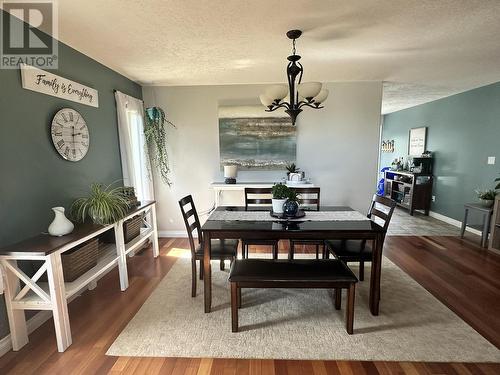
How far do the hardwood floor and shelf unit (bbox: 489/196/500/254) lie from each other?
0.17 m

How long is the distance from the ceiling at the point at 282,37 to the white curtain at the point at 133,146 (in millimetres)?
406

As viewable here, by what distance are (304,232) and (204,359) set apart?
1104 millimetres

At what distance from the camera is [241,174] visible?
4.16 m

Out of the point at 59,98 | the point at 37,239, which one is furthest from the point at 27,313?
the point at 59,98

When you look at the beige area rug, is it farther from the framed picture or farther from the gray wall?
the framed picture

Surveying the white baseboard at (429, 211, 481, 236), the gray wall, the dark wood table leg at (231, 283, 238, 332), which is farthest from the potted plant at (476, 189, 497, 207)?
the dark wood table leg at (231, 283, 238, 332)

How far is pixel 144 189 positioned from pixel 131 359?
254 centimetres

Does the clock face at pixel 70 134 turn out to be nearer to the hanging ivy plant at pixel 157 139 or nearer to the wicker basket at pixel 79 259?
the wicker basket at pixel 79 259

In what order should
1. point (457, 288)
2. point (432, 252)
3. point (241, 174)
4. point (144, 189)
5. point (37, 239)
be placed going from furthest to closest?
point (241, 174)
point (144, 189)
point (432, 252)
point (457, 288)
point (37, 239)

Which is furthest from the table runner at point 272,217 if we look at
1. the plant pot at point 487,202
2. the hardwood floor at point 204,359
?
the plant pot at point 487,202

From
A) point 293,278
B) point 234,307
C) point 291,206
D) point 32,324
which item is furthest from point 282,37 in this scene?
point 32,324

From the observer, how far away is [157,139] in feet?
12.9

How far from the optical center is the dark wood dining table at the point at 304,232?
2043 millimetres

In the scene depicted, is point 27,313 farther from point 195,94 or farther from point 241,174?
point 195,94
